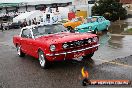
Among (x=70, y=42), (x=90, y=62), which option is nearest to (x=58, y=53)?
(x=70, y=42)

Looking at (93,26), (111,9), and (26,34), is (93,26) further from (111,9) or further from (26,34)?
(111,9)

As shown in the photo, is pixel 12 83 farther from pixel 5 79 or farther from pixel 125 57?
pixel 125 57

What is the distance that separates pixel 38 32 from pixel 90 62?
7.90 feet

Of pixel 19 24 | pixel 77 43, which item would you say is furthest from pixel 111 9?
pixel 77 43

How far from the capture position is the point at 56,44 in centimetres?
1053

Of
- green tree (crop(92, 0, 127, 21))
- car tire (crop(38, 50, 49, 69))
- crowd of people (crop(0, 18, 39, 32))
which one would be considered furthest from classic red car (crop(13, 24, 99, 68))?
crowd of people (crop(0, 18, 39, 32))

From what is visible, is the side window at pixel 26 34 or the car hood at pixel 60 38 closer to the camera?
the car hood at pixel 60 38

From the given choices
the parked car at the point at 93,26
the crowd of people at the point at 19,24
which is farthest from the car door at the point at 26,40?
the crowd of people at the point at 19,24

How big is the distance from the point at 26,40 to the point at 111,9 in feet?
91.5

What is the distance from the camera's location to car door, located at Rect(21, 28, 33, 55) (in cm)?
1256

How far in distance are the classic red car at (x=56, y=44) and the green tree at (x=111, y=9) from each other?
26673 mm

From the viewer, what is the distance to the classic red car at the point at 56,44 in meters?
10.6

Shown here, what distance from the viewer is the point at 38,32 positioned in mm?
12430

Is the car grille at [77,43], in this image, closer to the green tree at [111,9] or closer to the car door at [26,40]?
the car door at [26,40]
